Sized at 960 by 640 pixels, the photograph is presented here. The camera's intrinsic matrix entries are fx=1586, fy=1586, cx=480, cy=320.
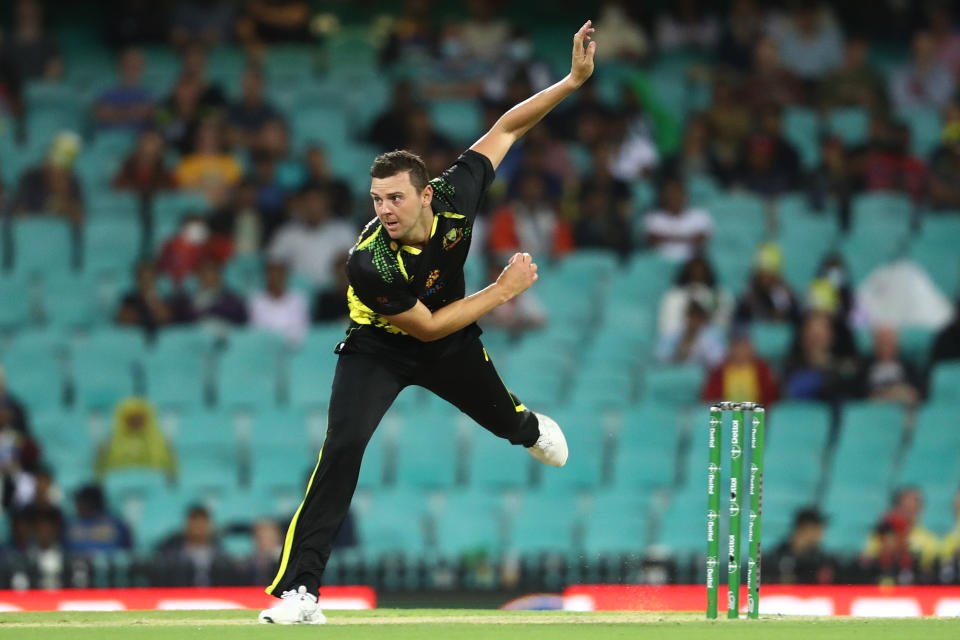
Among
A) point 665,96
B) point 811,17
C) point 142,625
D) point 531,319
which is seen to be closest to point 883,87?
point 811,17

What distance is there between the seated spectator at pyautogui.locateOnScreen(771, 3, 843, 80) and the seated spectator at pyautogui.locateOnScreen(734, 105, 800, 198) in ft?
3.95

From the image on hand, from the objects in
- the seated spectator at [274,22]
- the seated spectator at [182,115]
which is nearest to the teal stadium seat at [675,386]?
the seated spectator at [182,115]

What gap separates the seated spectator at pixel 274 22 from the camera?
14.5m

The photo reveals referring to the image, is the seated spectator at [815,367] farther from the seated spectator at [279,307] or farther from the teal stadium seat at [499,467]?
the seated spectator at [279,307]

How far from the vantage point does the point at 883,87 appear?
14.1 meters

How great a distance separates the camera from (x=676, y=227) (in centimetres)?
1262

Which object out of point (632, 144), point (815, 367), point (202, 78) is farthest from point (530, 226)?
point (202, 78)

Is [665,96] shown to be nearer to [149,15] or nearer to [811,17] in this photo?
[811,17]

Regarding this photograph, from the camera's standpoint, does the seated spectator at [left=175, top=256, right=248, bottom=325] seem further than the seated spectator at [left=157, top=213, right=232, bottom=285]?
No

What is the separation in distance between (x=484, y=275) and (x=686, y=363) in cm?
169

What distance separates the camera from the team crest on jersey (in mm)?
6418

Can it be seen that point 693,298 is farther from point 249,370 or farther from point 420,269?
point 420,269

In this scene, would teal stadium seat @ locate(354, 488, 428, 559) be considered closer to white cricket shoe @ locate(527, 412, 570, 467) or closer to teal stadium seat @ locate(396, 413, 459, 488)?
teal stadium seat @ locate(396, 413, 459, 488)

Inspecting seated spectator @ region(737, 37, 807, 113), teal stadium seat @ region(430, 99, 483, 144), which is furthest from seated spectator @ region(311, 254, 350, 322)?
seated spectator @ region(737, 37, 807, 113)
